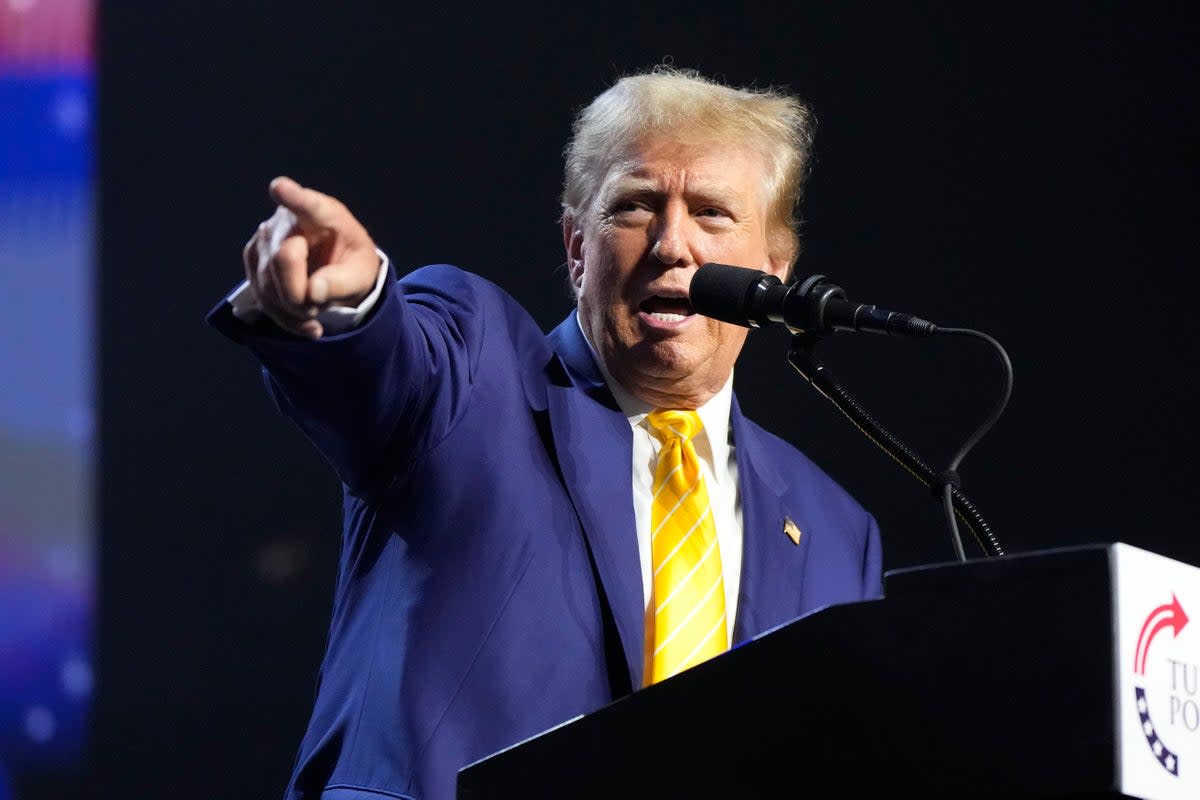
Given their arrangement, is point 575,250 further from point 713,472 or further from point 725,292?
point 725,292

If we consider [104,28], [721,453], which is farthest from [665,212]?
[104,28]

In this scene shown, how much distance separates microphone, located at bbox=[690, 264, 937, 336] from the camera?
4.67 ft

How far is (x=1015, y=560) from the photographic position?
2.97ft

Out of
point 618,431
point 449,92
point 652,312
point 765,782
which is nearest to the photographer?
point 765,782

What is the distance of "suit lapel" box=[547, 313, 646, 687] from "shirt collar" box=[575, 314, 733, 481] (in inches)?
2.3

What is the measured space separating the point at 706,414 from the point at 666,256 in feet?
0.73

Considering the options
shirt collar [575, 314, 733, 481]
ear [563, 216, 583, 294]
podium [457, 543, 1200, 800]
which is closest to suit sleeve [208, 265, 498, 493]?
shirt collar [575, 314, 733, 481]

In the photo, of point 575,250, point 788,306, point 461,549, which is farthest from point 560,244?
point 788,306

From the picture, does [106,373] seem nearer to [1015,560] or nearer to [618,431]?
[618,431]

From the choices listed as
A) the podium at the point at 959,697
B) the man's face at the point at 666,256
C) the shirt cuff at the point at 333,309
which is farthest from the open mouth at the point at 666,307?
the podium at the point at 959,697

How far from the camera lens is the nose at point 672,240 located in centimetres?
197

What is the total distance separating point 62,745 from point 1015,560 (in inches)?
84.8

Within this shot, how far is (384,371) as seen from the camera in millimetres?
1443

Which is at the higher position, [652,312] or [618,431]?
[652,312]
